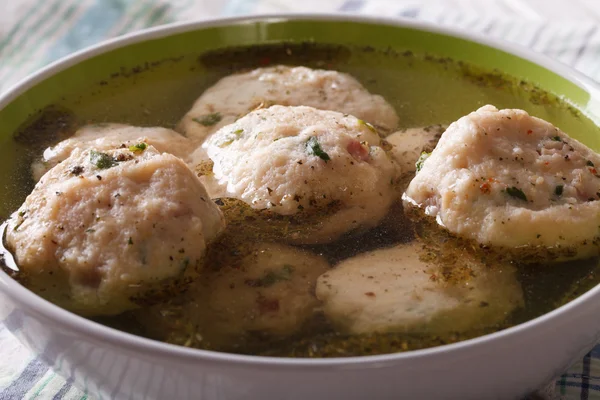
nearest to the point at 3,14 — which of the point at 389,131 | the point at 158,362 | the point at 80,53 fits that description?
the point at 80,53

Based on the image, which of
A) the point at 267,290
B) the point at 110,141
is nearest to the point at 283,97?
the point at 110,141

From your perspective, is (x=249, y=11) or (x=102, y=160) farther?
(x=249, y=11)

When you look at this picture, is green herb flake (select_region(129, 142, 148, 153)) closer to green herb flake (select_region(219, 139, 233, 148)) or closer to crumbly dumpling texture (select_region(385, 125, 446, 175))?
green herb flake (select_region(219, 139, 233, 148))

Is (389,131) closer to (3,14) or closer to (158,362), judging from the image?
(158,362)

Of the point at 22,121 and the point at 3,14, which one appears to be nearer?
the point at 22,121

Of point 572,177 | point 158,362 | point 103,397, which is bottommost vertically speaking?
point 103,397

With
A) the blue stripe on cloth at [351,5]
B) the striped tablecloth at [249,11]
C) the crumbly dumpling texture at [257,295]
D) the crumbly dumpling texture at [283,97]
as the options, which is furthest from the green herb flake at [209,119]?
the blue stripe on cloth at [351,5]

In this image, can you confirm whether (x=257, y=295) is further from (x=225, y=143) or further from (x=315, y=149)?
(x=225, y=143)

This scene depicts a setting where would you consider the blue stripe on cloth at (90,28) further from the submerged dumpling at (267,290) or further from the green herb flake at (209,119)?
the submerged dumpling at (267,290)
